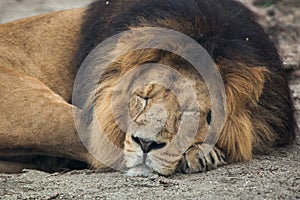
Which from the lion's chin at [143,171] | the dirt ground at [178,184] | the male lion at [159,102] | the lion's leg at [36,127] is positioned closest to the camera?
the dirt ground at [178,184]

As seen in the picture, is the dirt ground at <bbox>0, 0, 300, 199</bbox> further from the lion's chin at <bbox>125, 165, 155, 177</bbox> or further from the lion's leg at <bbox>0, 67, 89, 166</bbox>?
the lion's leg at <bbox>0, 67, 89, 166</bbox>

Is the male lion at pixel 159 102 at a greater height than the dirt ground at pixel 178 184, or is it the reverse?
the male lion at pixel 159 102

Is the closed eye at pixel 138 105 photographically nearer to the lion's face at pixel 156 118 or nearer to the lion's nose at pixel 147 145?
the lion's face at pixel 156 118

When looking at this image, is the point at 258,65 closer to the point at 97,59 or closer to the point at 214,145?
the point at 214,145

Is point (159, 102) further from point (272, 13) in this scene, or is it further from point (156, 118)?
point (272, 13)

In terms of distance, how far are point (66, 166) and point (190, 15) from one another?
123 cm

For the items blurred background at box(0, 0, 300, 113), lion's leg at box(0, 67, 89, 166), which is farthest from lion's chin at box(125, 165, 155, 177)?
blurred background at box(0, 0, 300, 113)

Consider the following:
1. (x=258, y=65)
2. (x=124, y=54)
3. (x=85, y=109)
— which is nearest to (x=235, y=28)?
(x=258, y=65)

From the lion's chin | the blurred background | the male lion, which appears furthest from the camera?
the blurred background

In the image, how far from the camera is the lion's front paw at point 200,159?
4523 mm

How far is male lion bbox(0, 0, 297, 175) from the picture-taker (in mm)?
4494

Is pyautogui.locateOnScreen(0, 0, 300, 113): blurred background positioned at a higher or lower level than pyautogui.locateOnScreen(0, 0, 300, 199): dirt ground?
higher

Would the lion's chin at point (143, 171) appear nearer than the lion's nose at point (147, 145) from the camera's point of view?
No

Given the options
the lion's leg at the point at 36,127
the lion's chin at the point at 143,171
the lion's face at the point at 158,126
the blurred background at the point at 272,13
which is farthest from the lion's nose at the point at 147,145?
the blurred background at the point at 272,13
